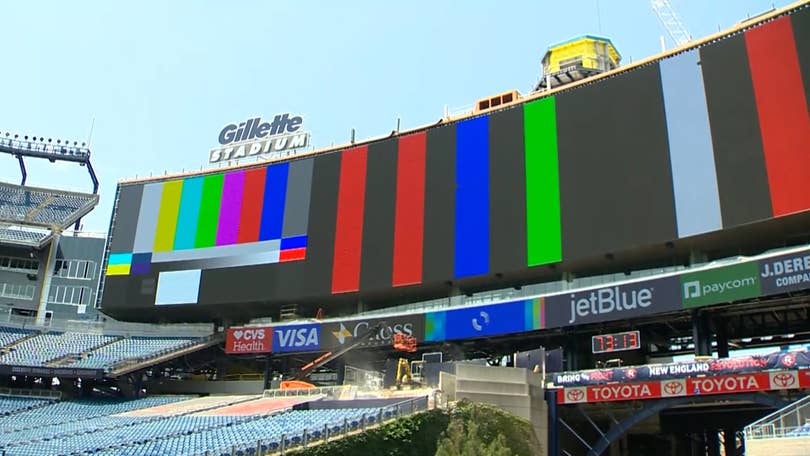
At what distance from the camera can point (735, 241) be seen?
133 ft

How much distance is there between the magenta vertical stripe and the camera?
193ft

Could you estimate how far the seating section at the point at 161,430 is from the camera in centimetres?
2970

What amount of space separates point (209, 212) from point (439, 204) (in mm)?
19971

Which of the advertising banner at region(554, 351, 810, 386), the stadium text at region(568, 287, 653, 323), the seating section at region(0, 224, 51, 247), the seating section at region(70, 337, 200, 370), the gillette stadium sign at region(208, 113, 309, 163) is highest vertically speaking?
the gillette stadium sign at region(208, 113, 309, 163)

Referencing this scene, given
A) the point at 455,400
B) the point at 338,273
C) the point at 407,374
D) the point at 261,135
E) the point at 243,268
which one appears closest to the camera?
the point at 455,400

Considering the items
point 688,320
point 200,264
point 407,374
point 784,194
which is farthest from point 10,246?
point 784,194

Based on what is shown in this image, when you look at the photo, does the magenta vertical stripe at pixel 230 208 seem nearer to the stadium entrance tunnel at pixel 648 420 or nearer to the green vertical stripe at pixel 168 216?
Answer: the green vertical stripe at pixel 168 216

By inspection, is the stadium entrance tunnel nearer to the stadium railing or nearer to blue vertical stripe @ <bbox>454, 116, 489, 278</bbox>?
the stadium railing

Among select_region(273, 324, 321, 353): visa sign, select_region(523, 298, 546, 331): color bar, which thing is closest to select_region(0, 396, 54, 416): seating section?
select_region(273, 324, 321, 353): visa sign

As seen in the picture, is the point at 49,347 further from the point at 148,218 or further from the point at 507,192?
the point at 507,192

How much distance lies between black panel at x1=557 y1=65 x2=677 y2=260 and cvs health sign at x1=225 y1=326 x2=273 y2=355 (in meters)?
22.0

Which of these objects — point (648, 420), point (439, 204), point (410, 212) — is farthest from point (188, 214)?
point (648, 420)

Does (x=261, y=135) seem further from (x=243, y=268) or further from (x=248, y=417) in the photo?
(x=248, y=417)

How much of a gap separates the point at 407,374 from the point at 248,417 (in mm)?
7943
